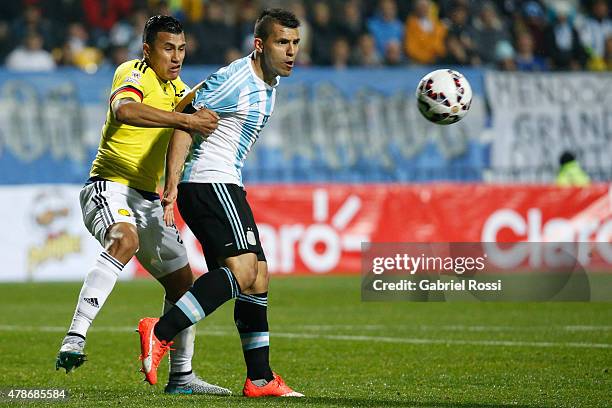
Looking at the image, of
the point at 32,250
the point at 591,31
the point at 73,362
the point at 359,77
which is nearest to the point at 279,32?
the point at 73,362

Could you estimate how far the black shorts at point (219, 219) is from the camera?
22.7 feet

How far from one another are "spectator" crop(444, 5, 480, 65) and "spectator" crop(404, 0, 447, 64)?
0.15m

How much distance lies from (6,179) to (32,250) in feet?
5.18

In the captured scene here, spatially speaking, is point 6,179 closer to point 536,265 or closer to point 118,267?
point 536,265

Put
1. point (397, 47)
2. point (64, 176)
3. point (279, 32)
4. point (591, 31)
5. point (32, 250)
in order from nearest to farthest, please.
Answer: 1. point (279, 32)
2. point (32, 250)
3. point (64, 176)
4. point (397, 47)
5. point (591, 31)

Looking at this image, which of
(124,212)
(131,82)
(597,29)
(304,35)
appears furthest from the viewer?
(597,29)

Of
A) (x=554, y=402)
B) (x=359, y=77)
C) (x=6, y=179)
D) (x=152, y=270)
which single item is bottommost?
(x=554, y=402)

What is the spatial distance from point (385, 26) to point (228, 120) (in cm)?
1479

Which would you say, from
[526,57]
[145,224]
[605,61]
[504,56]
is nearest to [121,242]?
[145,224]

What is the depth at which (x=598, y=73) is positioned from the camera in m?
20.1

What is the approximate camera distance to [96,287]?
7.13 metres

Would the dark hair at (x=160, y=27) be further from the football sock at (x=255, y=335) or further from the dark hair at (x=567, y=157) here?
the dark hair at (x=567, y=157)

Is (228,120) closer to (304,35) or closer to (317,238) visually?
(317,238)

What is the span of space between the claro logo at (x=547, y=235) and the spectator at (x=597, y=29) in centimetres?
604
